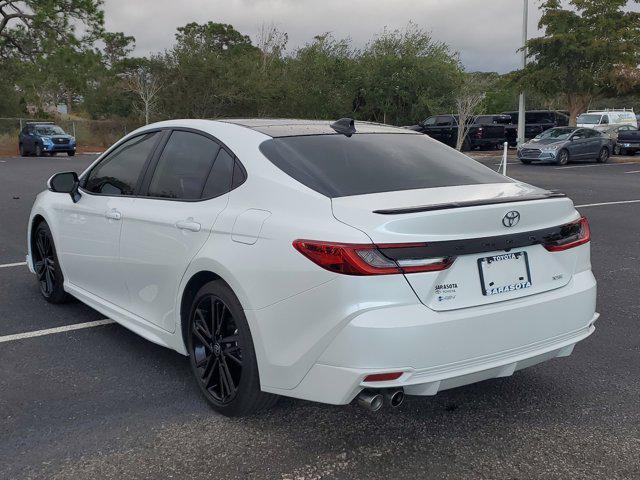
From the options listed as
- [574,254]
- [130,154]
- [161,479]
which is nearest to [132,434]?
[161,479]

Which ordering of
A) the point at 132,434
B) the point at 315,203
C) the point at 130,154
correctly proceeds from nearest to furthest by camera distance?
the point at 315,203
the point at 132,434
the point at 130,154

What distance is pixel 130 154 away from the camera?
481 cm

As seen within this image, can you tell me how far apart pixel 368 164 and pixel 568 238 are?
1.13m

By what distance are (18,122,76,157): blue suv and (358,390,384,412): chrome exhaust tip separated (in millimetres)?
31721

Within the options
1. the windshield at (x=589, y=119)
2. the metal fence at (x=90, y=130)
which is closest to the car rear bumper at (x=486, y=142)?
the windshield at (x=589, y=119)

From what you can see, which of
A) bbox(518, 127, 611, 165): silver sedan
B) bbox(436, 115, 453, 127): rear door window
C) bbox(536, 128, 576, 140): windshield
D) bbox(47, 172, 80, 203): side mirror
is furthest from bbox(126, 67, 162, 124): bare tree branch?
bbox(47, 172, 80, 203): side mirror

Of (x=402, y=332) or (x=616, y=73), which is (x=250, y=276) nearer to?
(x=402, y=332)

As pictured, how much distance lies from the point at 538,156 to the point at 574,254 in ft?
78.0

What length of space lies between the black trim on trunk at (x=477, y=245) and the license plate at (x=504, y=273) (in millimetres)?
50

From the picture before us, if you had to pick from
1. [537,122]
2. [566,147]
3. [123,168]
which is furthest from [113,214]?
[537,122]

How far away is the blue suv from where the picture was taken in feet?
105

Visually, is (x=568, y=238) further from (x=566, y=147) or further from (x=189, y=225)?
(x=566, y=147)

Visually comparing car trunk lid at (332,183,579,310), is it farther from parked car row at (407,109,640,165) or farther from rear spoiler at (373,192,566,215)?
parked car row at (407,109,640,165)

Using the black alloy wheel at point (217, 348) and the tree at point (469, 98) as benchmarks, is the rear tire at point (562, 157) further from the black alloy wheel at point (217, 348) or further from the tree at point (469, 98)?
the black alloy wheel at point (217, 348)
